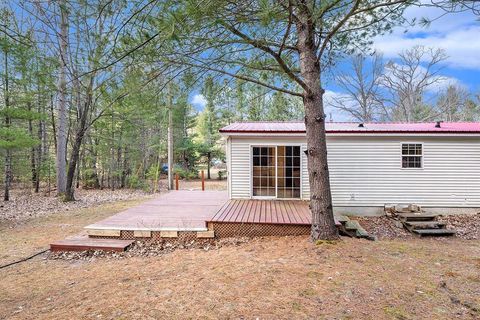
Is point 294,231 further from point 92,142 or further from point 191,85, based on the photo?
point 92,142

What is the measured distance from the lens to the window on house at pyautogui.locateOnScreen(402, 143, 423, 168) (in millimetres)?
8578

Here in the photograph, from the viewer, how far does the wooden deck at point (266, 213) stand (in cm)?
545

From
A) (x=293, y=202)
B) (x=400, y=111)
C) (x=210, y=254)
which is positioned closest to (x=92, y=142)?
(x=293, y=202)

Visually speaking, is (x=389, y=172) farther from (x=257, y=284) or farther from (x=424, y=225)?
(x=257, y=284)

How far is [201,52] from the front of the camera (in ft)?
13.8

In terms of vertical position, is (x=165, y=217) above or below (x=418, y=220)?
above

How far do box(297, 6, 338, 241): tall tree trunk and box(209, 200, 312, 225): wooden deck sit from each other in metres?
0.69

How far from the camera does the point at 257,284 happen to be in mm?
3262

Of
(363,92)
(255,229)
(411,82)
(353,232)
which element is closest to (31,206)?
(255,229)

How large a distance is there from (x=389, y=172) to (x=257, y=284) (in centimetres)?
696

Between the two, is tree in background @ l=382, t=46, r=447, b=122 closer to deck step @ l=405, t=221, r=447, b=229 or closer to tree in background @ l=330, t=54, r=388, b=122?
tree in background @ l=330, t=54, r=388, b=122

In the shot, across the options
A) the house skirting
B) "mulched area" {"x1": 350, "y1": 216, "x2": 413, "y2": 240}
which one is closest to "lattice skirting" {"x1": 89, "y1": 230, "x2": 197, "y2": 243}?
"mulched area" {"x1": 350, "y1": 216, "x2": 413, "y2": 240}

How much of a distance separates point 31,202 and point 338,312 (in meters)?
11.9

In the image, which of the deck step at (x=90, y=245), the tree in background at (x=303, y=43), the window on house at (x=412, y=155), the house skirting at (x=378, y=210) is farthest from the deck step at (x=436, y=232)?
the deck step at (x=90, y=245)
